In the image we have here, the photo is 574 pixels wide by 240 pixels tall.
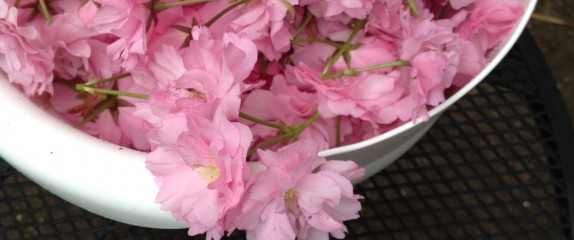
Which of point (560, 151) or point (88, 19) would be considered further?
point (560, 151)

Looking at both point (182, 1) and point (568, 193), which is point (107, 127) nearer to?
point (182, 1)

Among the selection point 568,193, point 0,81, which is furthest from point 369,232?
point 0,81

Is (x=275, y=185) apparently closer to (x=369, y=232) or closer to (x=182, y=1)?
(x=182, y=1)

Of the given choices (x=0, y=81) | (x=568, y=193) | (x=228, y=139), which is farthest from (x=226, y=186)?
(x=568, y=193)

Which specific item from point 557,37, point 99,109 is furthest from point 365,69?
point 557,37

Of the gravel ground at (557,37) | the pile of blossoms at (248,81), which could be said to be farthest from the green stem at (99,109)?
the gravel ground at (557,37)

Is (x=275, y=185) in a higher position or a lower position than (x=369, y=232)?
higher

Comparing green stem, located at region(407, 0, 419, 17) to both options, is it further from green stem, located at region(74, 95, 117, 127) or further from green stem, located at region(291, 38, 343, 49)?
green stem, located at region(74, 95, 117, 127)
